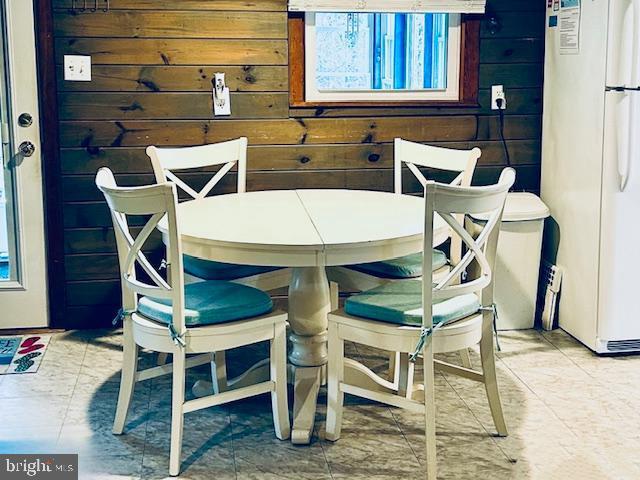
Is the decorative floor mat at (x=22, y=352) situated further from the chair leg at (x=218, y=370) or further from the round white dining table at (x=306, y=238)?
the round white dining table at (x=306, y=238)

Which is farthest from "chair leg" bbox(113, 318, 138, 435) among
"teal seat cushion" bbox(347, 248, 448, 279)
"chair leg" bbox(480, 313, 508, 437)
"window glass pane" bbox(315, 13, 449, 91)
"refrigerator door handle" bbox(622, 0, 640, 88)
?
"refrigerator door handle" bbox(622, 0, 640, 88)

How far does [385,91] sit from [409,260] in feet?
3.59

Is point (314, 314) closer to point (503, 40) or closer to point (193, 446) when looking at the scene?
point (193, 446)

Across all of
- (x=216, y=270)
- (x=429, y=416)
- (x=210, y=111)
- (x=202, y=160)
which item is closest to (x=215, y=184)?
(x=202, y=160)

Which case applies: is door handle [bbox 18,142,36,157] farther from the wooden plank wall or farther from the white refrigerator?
the white refrigerator

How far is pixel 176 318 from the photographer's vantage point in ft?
9.48

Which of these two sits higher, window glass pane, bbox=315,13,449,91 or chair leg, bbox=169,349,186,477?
window glass pane, bbox=315,13,449,91

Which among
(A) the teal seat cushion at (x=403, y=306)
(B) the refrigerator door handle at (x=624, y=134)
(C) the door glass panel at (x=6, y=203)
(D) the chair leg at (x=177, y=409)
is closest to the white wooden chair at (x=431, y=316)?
(A) the teal seat cushion at (x=403, y=306)

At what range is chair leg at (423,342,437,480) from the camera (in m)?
2.81

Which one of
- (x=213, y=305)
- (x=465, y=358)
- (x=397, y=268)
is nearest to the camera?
(x=213, y=305)

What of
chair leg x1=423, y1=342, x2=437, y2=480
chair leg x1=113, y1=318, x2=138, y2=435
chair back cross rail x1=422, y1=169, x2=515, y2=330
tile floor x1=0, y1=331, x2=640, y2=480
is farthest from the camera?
chair leg x1=113, y1=318, x2=138, y2=435

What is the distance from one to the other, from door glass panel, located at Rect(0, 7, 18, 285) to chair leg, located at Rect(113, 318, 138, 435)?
1361 millimetres

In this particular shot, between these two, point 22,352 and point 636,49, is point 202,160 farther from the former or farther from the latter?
point 636,49

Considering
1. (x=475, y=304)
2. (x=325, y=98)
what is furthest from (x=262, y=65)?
(x=475, y=304)
